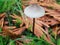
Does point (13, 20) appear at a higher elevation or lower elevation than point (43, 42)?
higher

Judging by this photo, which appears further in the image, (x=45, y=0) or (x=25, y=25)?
(x=45, y=0)

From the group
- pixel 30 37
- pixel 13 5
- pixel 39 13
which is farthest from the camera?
pixel 13 5

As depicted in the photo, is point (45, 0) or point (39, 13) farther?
point (45, 0)

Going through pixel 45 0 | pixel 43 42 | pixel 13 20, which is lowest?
pixel 43 42

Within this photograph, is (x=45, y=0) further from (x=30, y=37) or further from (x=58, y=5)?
(x=30, y=37)

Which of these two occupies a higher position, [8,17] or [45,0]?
[45,0]

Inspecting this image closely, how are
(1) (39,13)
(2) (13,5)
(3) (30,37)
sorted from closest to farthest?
(1) (39,13)
(3) (30,37)
(2) (13,5)

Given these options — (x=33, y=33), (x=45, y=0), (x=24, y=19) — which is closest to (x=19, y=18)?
(x=24, y=19)

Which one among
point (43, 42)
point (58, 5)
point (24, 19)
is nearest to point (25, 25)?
point (24, 19)

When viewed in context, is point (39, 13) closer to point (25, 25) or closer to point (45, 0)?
point (25, 25)
